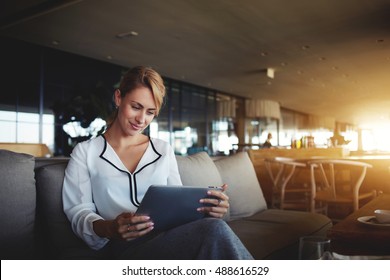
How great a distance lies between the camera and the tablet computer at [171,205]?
1003 mm

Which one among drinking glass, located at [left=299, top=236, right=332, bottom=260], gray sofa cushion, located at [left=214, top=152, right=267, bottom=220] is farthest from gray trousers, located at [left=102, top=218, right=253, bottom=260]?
gray sofa cushion, located at [left=214, top=152, right=267, bottom=220]

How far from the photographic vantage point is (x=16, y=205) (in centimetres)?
118

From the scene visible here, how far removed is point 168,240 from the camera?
101 centimetres

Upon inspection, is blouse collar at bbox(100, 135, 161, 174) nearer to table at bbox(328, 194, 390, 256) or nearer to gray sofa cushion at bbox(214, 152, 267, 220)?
table at bbox(328, 194, 390, 256)

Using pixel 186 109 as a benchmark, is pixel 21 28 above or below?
above

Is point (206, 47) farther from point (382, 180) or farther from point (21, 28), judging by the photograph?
point (382, 180)

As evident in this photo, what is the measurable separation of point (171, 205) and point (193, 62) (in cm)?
684

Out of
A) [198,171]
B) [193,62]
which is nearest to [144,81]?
[198,171]

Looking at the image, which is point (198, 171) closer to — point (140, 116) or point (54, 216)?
point (140, 116)

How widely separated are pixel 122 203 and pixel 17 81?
6.01 m

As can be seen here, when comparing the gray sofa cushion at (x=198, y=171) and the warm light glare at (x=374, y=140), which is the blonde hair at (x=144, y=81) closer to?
the gray sofa cushion at (x=198, y=171)

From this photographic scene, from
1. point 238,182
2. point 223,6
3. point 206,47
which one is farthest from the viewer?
point 206,47
